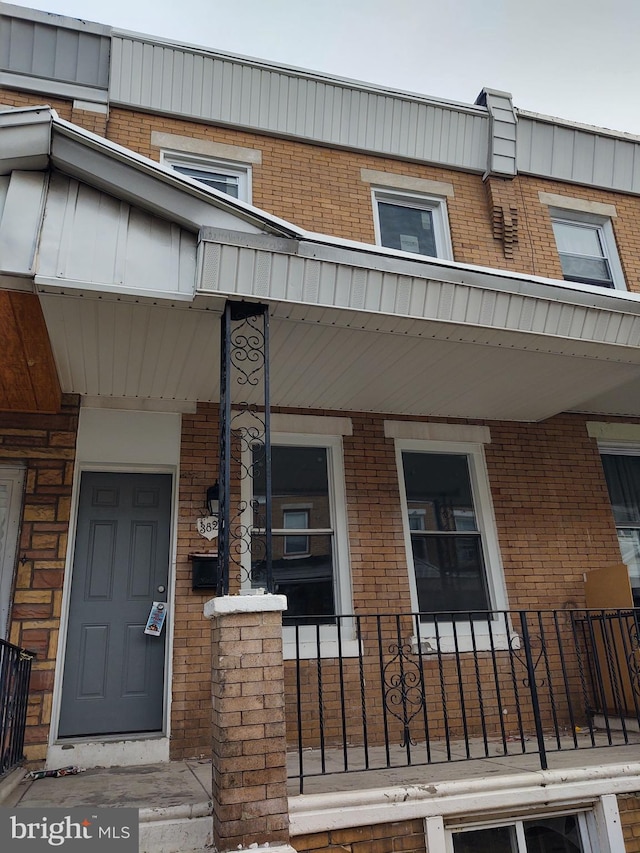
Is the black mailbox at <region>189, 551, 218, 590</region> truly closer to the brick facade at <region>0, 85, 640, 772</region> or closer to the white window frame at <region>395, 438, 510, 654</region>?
the brick facade at <region>0, 85, 640, 772</region>

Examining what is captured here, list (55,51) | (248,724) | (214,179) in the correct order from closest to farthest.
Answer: (248,724), (55,51), (214,179)

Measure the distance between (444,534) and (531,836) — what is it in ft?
9.08

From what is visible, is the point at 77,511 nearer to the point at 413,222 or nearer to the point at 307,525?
the point at 307,525

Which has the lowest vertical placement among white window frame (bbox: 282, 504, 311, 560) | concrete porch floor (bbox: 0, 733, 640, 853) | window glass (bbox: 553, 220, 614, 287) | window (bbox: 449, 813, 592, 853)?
window (bbox: 449, 813, 592, 853)

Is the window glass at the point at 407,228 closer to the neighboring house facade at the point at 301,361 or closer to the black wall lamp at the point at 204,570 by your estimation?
the neighboring house facade at the point at 301,361

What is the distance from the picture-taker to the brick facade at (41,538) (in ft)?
15.3

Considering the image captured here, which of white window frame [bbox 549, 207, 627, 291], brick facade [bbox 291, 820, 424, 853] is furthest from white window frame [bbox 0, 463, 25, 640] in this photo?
white window frame [bbox 549, 207, 627, 291]

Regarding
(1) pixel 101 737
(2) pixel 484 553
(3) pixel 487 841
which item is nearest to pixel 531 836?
(3) pixel 487 841

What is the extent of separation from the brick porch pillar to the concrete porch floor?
0.22m

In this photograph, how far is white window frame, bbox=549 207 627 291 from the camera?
7.63 metres

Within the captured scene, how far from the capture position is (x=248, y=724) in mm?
3189

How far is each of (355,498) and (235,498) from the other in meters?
1.16

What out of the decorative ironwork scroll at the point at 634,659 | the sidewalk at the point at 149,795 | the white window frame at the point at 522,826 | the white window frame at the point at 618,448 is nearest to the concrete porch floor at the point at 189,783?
the sidewalk at the point at 149,795

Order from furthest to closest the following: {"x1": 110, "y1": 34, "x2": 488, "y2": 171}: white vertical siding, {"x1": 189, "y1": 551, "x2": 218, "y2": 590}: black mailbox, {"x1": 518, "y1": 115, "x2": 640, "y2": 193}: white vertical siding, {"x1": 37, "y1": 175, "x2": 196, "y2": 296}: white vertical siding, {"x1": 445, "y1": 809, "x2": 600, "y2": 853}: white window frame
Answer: {"x1": 518, "y1": 115, "x2": 640, "y2": 193}: white vertical siding < {"x1": 110, "y1": 34, "x2": 488, "y2": 171}: white vertical siding < {"x1": 189, "y1": 551, "x2": 218, "y2": 590}: black mailbox < {"x1": 37, "y1": 175, "x2": 196, "y2": 296}: white vertical siding < {"x1": 445, "y1": 809, "x2": 600, "y2": 853}: white window frame
